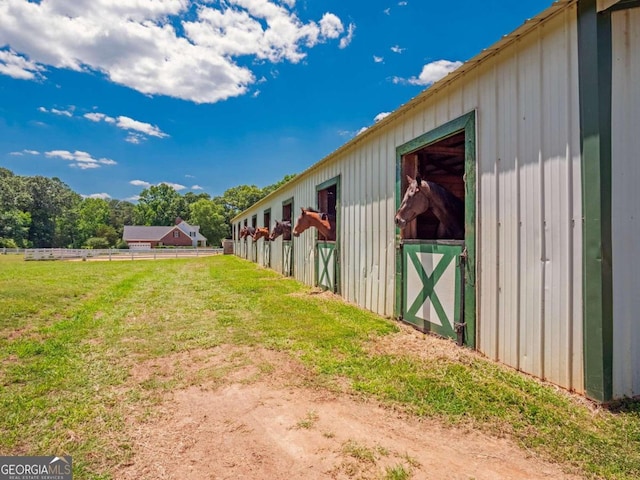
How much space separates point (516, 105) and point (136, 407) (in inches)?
174

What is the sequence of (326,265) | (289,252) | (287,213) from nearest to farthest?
(326,265) < (289,252) < (287,213)

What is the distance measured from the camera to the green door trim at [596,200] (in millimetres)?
2609

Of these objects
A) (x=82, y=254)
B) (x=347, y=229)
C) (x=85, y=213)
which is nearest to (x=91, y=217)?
(x=85, y=213)

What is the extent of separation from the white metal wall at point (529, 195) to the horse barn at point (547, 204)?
0.03 feet

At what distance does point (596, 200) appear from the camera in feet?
8.68

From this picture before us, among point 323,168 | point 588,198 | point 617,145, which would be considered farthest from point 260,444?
point 323,168

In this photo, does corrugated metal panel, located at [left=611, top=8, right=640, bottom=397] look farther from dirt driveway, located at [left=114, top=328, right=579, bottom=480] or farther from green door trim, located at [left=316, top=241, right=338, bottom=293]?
green door trim, located at [left=316, top=241, right=338, bottom=293]

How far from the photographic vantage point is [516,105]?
11.2 ft

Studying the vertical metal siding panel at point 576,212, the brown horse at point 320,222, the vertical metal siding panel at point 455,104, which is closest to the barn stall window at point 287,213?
the brown horse at point 320,222

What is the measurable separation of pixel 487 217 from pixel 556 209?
831 mm

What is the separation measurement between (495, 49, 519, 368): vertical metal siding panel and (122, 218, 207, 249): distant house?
184 feet

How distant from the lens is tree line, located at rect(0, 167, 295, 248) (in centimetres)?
4434

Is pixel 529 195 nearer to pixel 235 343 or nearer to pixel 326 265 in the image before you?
pixel 235 343

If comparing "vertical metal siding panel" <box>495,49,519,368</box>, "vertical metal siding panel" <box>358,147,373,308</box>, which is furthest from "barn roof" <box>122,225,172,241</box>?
"vertical metal siding panel" <box>495,49,519,368</box>
